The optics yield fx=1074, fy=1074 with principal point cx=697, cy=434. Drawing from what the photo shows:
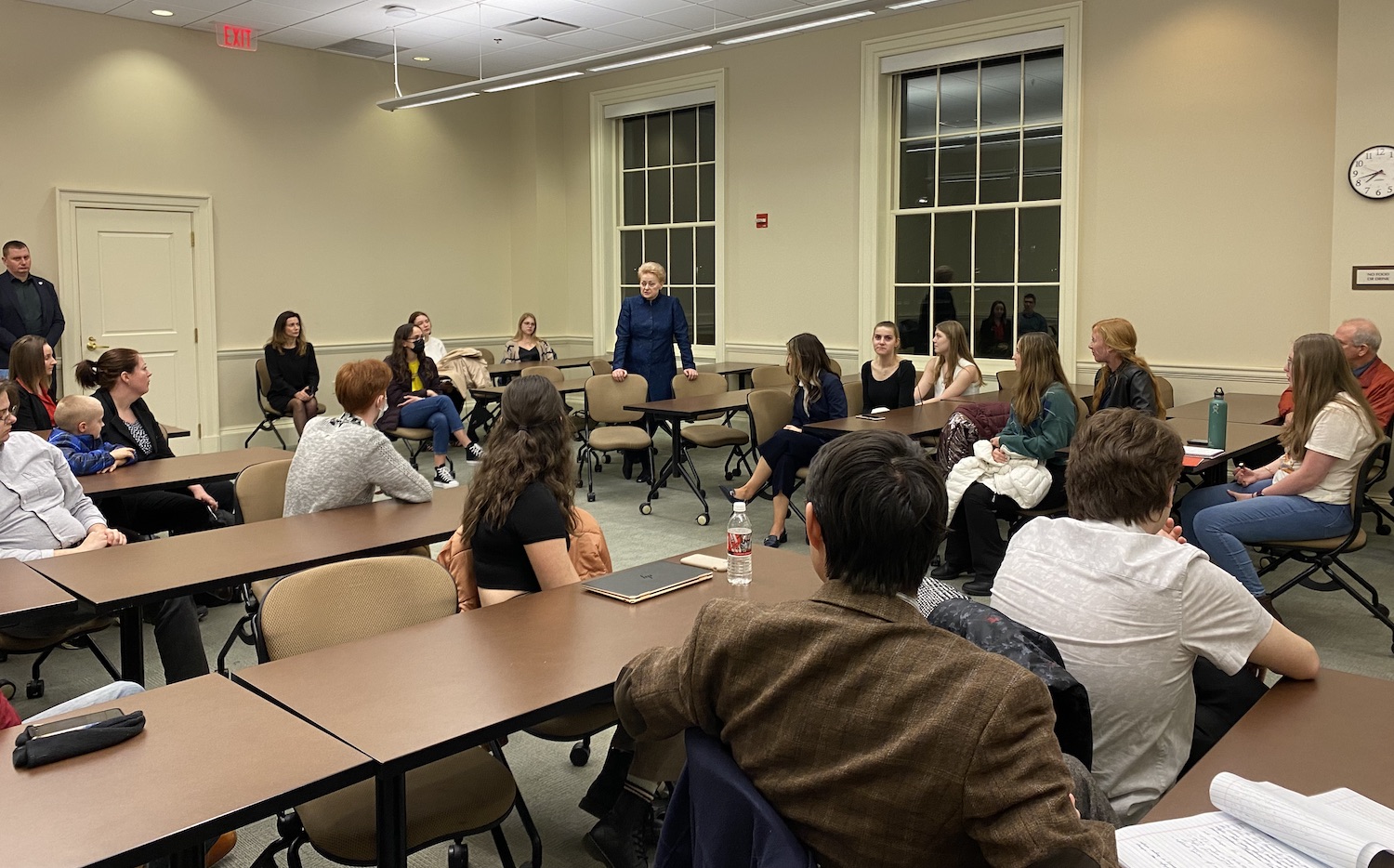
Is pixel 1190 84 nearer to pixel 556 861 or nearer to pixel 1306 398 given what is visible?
pixel 1306 398

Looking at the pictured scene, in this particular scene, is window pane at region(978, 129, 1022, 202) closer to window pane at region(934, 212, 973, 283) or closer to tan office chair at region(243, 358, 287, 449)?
window pane at region(934, 212, 973, 283)

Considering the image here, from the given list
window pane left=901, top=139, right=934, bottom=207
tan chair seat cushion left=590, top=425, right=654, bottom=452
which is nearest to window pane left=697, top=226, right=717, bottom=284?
window pane left=901, top=139, right=934, bottom=207

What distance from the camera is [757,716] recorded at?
1.41m

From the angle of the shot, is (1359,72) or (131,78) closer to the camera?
(1359,72)

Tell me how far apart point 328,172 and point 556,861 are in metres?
9.06

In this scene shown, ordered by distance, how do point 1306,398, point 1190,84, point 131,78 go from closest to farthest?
point 1306,398
point 1190,84
point 131,78

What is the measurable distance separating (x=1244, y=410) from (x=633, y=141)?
6950 mm

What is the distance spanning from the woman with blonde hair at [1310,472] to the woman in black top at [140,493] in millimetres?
4315

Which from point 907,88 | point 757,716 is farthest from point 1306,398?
point 907,88

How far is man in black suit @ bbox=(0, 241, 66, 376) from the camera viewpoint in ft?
26.8

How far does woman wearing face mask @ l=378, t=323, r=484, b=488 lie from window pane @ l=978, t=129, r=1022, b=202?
4.57 metres

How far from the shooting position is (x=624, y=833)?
8.59 feet

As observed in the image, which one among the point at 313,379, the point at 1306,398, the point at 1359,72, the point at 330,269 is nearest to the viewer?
the point at 1306,398

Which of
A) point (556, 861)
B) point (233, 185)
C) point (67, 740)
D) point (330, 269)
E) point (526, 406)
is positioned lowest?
point (556, 861)
